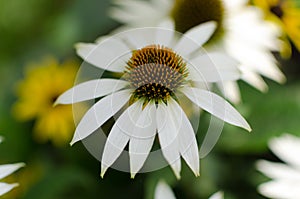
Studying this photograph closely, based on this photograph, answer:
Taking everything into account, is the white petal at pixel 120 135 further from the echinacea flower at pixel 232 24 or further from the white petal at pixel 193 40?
the echinacea flower at pixel 232 24

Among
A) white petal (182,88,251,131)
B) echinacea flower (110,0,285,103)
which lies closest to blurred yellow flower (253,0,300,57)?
echinacea flower (110,0,285,103)

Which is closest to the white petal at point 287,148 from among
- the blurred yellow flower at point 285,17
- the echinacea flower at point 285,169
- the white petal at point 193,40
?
the echinacea flower at point 285,169

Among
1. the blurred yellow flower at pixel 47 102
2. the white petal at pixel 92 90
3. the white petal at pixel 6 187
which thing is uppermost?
the white petal at pixel 92 90

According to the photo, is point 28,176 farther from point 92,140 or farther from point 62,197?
point 92,140

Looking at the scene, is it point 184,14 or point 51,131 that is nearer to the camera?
point 184,14

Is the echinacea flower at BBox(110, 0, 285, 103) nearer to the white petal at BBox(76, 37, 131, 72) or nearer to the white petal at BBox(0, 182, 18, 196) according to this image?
the white petal at BBox(76, 37, 131, 72)

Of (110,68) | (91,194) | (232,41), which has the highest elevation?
(110,68)

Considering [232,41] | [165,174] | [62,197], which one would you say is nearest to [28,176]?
[62,197]

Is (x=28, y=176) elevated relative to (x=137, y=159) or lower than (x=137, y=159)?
lower
